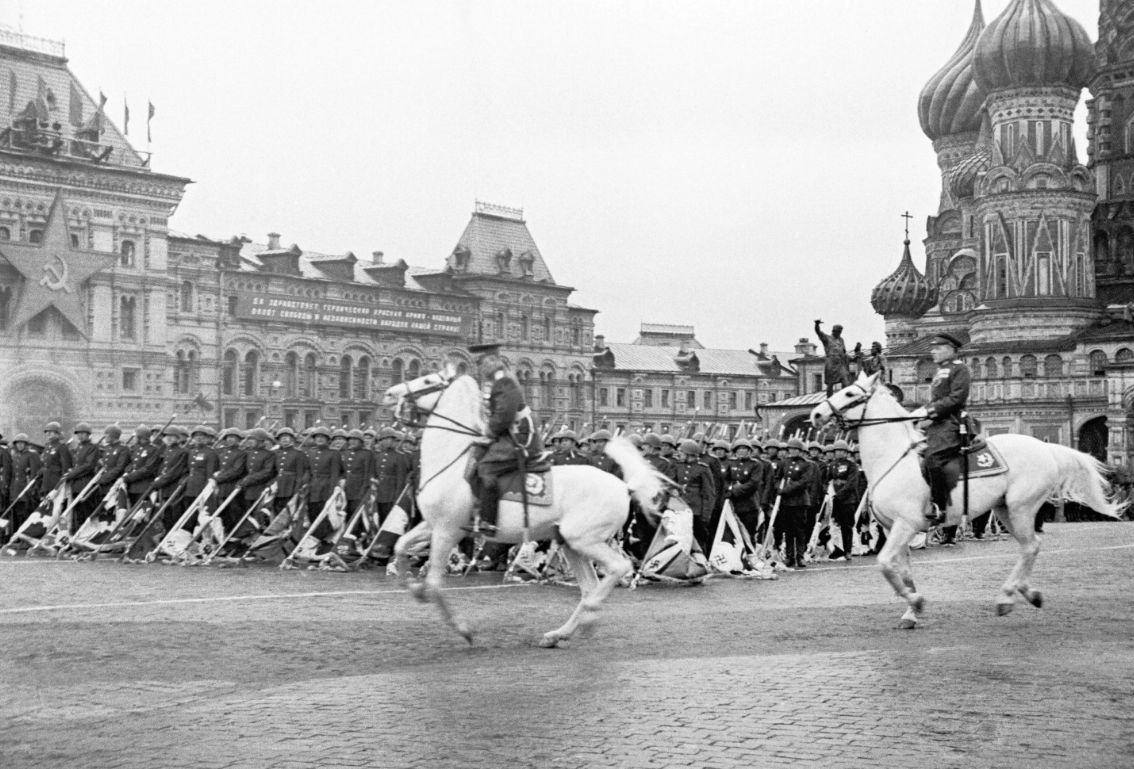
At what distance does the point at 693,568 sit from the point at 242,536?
22.9 feet

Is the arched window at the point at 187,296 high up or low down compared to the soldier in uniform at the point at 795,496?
up

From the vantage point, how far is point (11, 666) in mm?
10930

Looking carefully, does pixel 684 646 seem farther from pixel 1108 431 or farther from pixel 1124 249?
pixel 1124 249

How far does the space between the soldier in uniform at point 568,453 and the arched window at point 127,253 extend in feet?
143

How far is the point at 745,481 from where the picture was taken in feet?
67.3

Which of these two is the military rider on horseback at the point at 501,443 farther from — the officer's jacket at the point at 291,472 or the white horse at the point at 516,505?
the officer's jacket at the point at 291,472

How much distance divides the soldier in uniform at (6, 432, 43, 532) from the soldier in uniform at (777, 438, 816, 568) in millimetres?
12251

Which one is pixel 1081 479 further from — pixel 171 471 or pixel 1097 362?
pixel 1097 362

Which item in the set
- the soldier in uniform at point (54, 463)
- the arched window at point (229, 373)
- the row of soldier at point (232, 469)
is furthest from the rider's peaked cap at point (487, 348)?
the arched window at point (229, 373)

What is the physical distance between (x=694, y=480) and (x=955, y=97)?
227 ft

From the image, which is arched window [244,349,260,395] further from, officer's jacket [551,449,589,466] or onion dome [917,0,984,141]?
officer's jacket [551,449,589,466]

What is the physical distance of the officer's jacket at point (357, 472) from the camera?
2066 centimetres

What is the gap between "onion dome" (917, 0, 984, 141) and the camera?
271 feet

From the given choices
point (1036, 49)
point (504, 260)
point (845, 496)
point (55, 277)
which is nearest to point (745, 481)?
point (845, 496)
